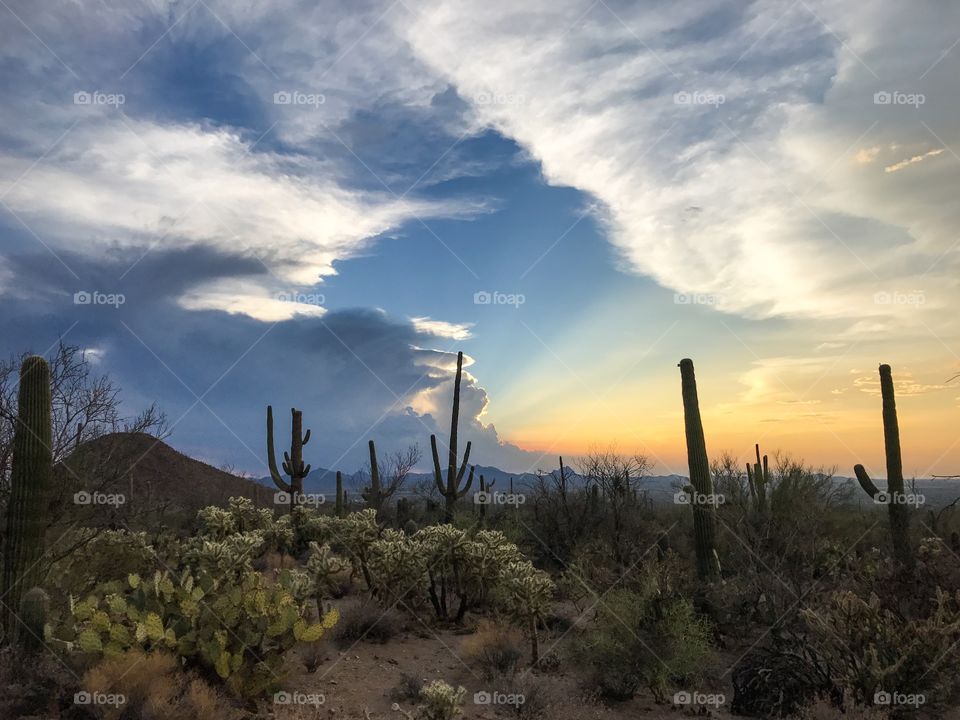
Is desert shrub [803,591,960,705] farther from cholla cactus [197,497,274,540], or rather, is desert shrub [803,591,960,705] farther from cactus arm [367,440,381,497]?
cactus arm [367,440,381,497]

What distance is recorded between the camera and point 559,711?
7645 millimetres

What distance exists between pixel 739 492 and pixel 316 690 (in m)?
13.3

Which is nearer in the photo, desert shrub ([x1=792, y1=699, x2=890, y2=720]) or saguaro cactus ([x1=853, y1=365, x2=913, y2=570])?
desert shrub ([x1=792, y1=699, x2=890, y2=720])

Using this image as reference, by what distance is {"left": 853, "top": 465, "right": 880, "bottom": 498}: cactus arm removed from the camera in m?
17.9

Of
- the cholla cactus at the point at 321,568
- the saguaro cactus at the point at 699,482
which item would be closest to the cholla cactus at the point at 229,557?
the cholla cactus at the point at 321,568

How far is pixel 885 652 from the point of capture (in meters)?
7.73

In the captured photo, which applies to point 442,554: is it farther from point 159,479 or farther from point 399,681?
point 159,479

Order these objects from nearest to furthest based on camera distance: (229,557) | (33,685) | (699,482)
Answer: (33,685), (229,557), (699,482)

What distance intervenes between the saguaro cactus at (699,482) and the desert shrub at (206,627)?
7753 mm

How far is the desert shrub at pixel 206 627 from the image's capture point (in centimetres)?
731

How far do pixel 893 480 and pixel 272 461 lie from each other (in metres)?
19.0

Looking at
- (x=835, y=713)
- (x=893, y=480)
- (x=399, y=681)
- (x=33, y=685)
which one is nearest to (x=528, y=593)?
(x=399, y=681)

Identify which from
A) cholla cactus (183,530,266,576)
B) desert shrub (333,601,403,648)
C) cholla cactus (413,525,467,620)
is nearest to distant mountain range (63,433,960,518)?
cholla cactus (183,530,266,576)

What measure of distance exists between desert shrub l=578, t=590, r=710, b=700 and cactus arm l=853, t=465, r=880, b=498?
38.0 feet
